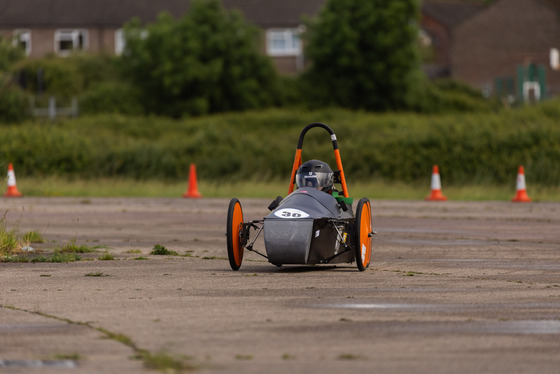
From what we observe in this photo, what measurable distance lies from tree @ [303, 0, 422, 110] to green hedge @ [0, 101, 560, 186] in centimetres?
1563

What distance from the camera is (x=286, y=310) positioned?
975cm

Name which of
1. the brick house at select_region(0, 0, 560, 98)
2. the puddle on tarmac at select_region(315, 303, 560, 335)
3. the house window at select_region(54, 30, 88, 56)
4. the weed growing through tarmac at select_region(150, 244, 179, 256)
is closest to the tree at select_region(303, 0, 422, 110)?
the brick house at select_region(0, 0, 560, 98)

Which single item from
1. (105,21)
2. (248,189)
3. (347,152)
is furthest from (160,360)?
(105,21)

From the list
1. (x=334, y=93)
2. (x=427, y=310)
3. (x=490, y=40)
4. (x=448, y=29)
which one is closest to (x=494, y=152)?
(x=334, y=93)

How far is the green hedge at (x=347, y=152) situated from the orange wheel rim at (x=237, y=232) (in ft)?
79.0

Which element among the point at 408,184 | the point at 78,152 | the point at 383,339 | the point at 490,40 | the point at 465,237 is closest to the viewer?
the point at 383,339

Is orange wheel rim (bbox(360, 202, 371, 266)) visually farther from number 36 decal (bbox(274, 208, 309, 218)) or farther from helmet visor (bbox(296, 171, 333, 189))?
number 36 decal (bbox(274, 208, 309, 218))

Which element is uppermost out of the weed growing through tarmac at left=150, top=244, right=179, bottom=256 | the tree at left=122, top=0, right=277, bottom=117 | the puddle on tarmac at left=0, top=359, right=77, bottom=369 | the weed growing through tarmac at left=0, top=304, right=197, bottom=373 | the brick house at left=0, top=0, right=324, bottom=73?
the brick house at left=0, top=0, right=324, bottom=73

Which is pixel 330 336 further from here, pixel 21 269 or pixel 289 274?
pixel 21 269

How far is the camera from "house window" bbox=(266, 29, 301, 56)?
7725 centimetres

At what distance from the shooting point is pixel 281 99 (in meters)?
63.8

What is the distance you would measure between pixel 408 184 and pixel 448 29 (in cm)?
5546

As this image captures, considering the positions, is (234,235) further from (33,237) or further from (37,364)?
(33,237)

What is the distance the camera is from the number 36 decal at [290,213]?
12.6 m
